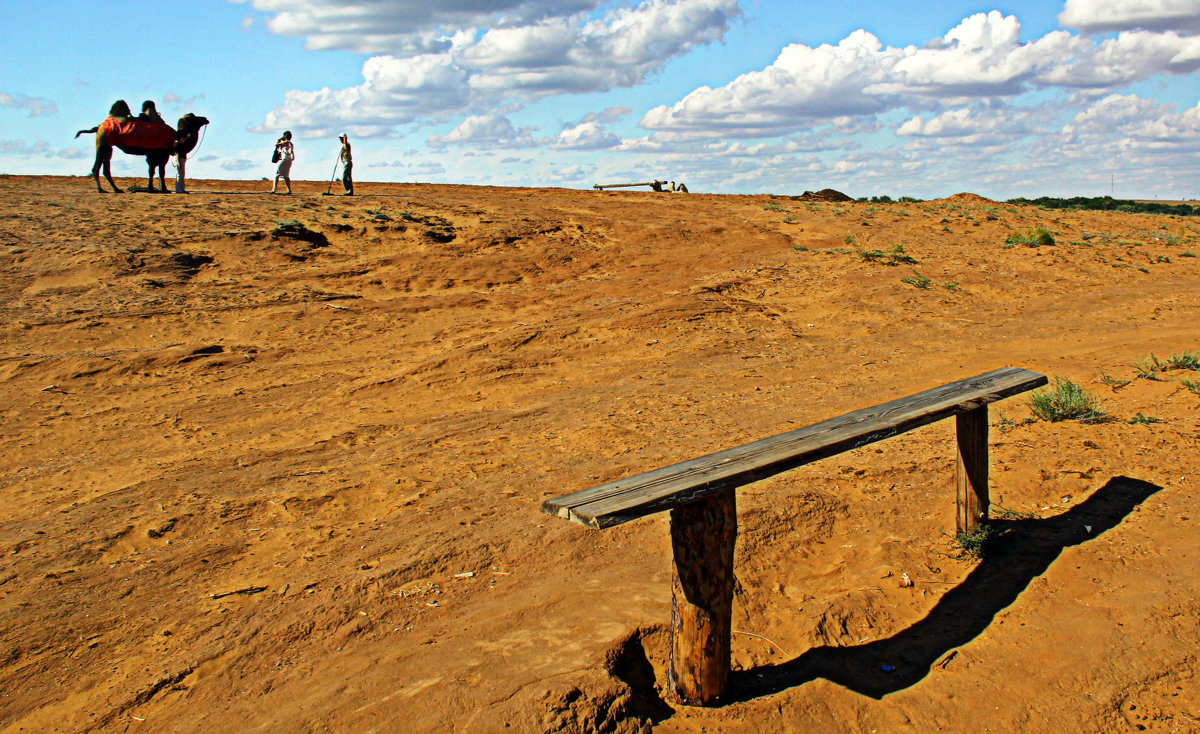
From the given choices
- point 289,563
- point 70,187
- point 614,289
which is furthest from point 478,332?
point 70,187

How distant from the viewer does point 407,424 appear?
7199 millimetres

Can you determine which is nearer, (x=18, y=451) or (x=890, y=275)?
(x=18, y=451)

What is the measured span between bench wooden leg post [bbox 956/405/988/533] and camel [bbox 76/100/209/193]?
1507 cm

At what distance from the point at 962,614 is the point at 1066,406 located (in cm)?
295

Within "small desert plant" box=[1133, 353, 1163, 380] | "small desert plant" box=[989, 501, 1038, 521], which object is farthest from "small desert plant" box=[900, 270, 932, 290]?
"small desert plant" box=[989, 501, 1038, 521]

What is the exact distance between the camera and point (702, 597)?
319 centimetres

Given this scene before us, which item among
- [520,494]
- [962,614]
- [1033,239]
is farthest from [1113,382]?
[1033,239]

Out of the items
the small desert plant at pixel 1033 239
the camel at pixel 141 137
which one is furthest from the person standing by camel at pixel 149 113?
the small desert plant at pixel 1033 239

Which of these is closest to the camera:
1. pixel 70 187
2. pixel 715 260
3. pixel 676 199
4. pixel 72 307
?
pixel 72 307

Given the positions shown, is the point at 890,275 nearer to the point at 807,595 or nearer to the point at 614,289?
the point at 614,289

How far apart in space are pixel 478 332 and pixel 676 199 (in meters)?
12.4

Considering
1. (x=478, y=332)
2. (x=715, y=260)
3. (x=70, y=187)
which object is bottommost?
(x=478, y=332)

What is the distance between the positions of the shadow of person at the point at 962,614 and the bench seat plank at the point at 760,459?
31.8 inches

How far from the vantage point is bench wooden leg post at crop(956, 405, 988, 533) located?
4445mm
